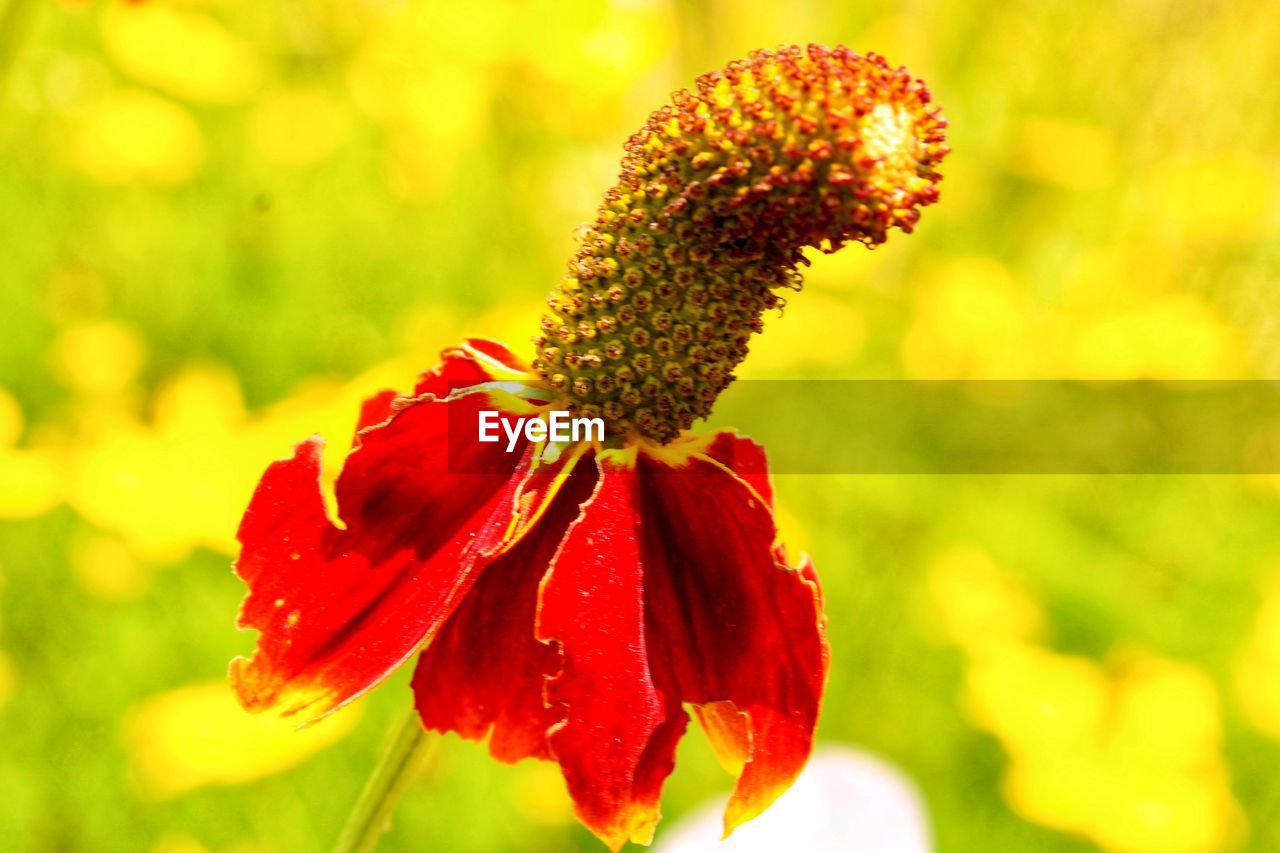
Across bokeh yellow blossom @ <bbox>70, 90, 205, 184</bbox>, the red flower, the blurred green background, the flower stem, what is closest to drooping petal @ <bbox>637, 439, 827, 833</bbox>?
the red flower

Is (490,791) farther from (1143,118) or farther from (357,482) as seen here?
(1143,118)

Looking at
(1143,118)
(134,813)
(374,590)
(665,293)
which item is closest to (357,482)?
(374,590)

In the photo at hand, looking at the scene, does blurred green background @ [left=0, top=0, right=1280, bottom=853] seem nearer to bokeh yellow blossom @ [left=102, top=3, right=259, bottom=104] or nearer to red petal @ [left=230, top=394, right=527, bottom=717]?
bokeh yellow blossom @ [left=102, top=3, right=259, bottom=104]

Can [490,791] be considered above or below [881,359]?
below

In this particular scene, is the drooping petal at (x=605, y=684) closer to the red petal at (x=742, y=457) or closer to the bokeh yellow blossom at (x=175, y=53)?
the red petal at (x=742, y=457)

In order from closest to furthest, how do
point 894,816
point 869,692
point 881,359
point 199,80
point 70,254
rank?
point 894,816, point 869,692, point 70,254, point 199,80, point 881,359

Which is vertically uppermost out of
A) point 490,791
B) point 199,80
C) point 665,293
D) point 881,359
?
point 665,293

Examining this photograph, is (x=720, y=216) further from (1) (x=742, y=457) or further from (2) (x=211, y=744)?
(2) (x=211, y=744)
